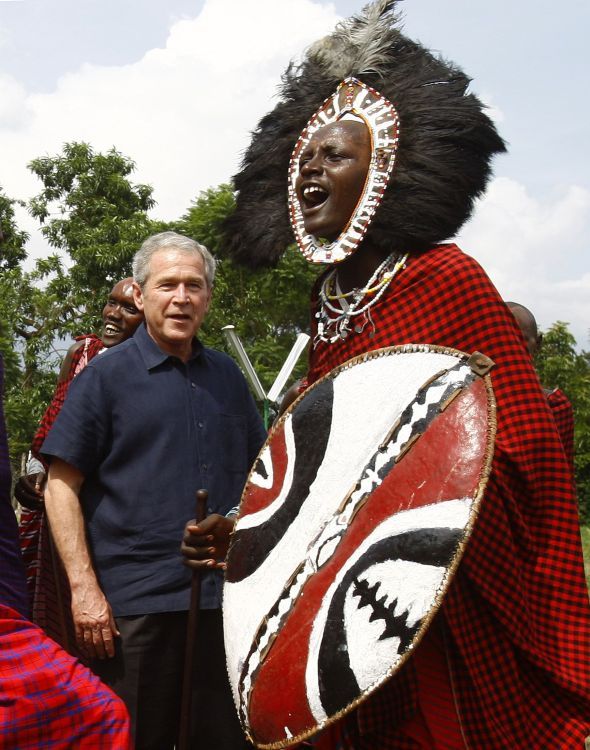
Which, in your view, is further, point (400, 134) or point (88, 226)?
point (88, 226)

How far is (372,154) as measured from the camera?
2480 millimetres

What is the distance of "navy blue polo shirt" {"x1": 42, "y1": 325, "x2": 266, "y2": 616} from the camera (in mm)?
2861

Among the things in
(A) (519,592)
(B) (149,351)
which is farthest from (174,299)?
(A) (519,592)

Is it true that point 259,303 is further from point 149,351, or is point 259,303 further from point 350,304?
point 350,304

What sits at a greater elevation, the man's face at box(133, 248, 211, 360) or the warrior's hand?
the man's face at box(133, 248, 211, 360)

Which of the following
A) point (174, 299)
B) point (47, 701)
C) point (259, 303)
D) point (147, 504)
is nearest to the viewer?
point (47, 701)

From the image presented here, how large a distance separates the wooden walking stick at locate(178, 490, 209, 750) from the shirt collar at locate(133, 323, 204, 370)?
583 mm

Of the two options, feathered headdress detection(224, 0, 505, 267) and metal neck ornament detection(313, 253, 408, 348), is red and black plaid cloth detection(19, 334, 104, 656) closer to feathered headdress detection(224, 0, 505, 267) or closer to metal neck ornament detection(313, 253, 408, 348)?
metal neck ornament detection(313, 253, 408, 348)

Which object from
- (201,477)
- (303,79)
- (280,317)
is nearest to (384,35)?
(303,79)

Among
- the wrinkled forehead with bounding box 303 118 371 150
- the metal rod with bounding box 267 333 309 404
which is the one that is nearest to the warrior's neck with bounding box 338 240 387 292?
the wrinkled forehead with bounding box 303 118 371 150

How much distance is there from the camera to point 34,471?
4195 millimetres

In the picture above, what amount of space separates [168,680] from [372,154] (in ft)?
6.04

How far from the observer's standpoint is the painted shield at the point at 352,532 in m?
1.86

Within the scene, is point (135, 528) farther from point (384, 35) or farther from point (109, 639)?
point (384, 35)
